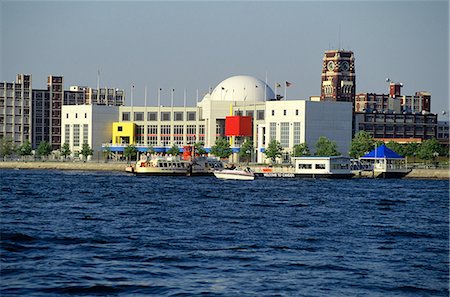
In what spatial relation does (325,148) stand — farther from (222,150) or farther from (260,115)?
(260,115)

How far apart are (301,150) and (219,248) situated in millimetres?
124454

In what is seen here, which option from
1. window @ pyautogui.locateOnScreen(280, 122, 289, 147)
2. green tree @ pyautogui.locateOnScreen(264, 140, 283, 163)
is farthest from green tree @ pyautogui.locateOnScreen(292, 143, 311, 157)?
window @ pyautogui.locateOnScreen(280, 122, 289, 147)

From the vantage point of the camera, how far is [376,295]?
33.9m

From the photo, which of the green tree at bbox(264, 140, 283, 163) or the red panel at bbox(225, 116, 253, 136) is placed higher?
the red panel at bbox(225, 116, 253, 136)

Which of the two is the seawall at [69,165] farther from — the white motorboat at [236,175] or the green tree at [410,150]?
the green tree at [410,150]

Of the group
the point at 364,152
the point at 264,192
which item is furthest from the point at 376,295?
the point at 364,152

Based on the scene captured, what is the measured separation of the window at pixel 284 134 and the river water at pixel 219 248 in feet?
363

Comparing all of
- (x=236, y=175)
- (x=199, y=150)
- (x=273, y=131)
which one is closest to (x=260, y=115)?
(x=273, y=131)

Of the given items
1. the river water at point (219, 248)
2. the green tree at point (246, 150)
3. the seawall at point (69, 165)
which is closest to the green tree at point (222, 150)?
the green tree at point (246, 150)

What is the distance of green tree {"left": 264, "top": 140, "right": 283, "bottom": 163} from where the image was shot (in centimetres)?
17207

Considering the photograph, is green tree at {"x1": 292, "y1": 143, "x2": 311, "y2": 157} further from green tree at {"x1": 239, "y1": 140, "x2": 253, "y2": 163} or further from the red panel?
the red panel

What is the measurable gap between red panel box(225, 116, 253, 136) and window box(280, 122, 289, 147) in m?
9.48

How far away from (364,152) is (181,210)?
105 meters

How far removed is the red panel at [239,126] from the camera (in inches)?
7594
